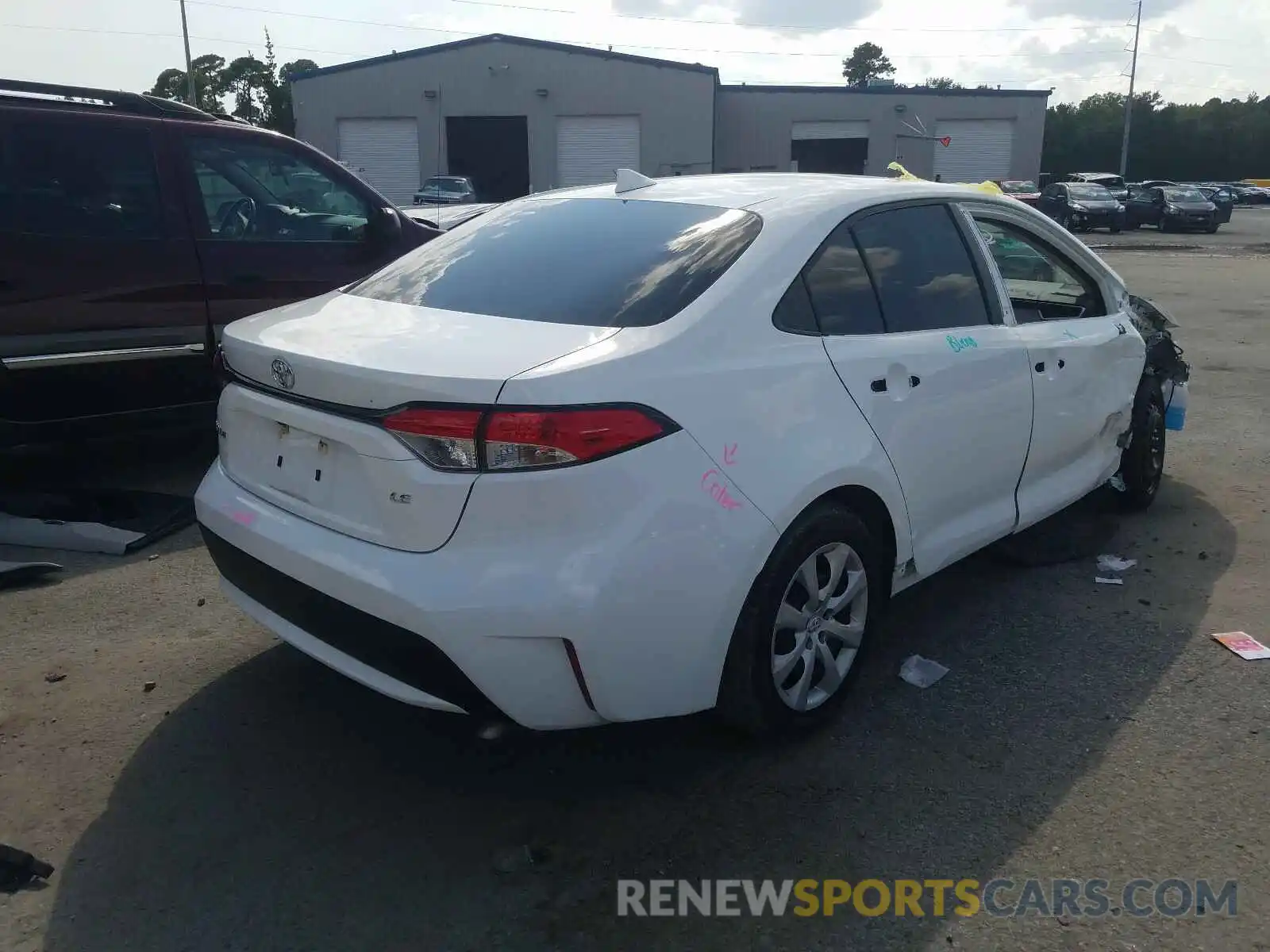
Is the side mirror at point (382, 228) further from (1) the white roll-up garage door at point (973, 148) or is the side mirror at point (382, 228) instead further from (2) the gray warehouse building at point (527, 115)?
(1) the white roll-up garage door at point (973, 148)

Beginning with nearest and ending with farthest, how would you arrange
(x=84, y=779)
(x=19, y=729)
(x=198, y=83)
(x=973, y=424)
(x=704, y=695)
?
(x=704, y=695) → (x=84, y=779) → (x=19, y=729) → (x=973, y=424) → (x=198, y=83)

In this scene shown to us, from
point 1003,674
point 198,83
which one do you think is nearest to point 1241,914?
point 1003,674

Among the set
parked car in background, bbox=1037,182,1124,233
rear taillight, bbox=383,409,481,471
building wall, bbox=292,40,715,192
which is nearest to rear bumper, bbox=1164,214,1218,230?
parked car in background, bbox=1037,182,1124,233

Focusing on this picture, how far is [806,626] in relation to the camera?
3.10 metres

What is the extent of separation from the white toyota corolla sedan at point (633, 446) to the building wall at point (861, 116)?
4052 cm

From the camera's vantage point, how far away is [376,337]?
9.31ft

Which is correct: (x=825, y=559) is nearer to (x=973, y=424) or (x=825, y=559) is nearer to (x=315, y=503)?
(x=973, y=424)

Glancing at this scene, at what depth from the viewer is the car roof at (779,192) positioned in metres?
3.37

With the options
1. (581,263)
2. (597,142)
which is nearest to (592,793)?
(581,263)

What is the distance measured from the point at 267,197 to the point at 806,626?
14.1ft

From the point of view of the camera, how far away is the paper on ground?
3830mm

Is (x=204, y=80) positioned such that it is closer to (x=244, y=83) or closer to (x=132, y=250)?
(x=244, y=83)

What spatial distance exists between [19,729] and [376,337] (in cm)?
173

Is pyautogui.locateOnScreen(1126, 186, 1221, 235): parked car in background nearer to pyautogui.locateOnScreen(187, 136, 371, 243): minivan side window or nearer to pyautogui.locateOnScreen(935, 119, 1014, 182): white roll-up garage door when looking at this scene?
pyautogui.locateOnScreen(935, 119, 1014, 182): white roll-up garage door
